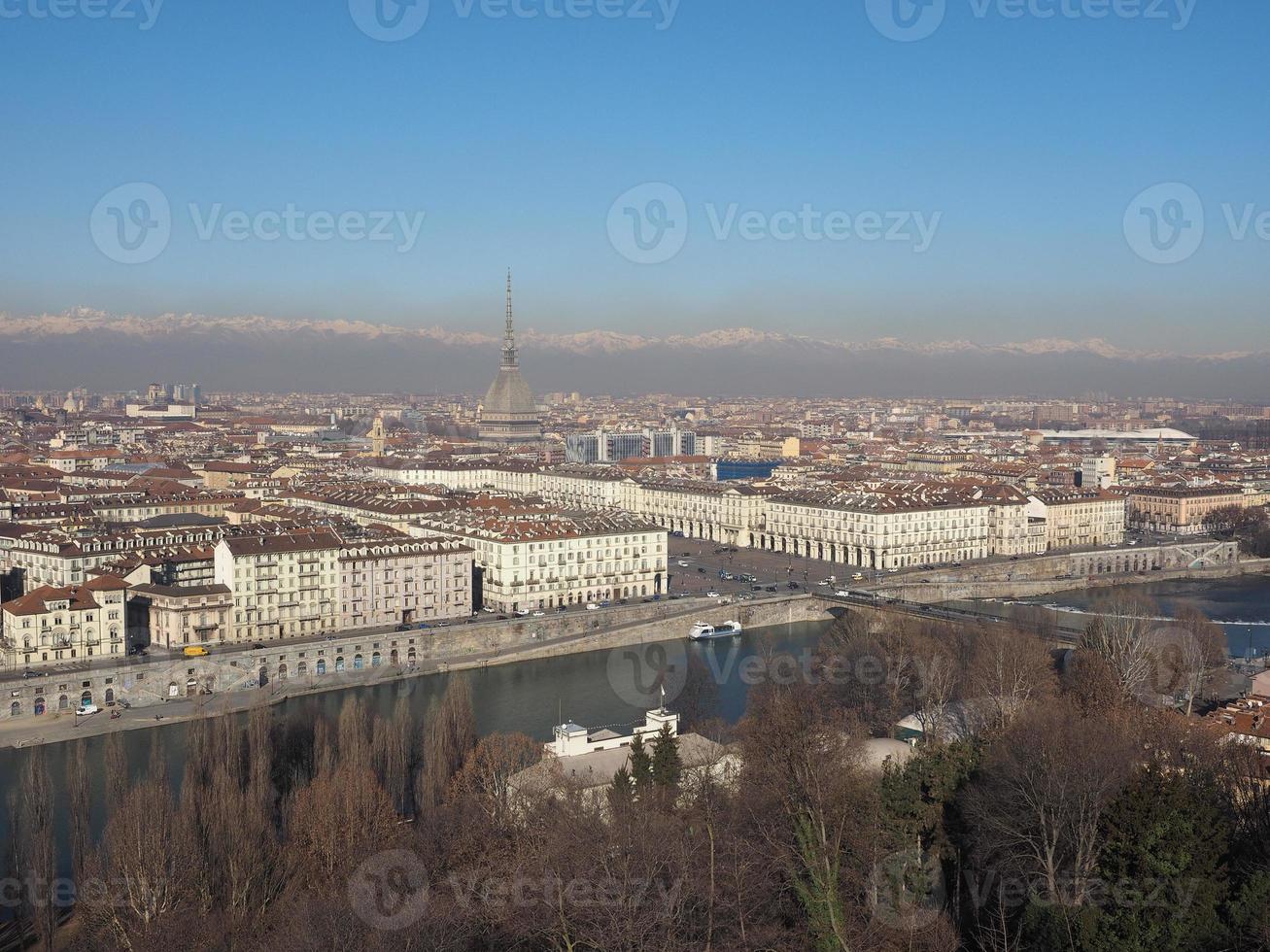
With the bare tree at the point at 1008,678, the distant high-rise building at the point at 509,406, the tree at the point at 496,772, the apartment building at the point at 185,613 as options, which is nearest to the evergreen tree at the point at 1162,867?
the bare tree at the point at 1008,678

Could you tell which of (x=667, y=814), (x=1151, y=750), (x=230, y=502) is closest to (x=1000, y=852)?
(x=1151, y=750)

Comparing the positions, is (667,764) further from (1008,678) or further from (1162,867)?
(1008,678)

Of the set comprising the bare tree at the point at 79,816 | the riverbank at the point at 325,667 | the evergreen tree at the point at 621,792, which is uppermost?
the evergreen tree at the point at 621,792

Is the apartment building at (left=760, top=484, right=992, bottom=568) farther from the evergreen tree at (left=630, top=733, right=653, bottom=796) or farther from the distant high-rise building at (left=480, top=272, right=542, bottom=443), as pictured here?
the distant high-rise building at (left=480, top=272, right=542, bottom=443)

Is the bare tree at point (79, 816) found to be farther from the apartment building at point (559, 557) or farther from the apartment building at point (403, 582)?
the apartment building at point (559, 557)

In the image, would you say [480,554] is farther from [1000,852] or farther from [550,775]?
[1000,852]

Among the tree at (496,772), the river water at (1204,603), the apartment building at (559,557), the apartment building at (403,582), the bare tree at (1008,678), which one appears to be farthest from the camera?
the apartment building at (559,557)
